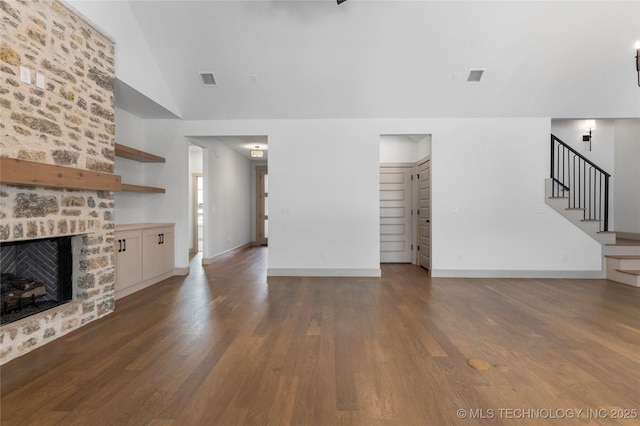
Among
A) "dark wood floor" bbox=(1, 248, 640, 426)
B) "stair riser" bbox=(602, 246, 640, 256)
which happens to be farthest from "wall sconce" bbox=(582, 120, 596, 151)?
"dark wood floor" bbox=(1, 248, 640, 426)

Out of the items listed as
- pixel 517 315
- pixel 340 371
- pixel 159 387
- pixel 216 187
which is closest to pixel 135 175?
pixel 216 187

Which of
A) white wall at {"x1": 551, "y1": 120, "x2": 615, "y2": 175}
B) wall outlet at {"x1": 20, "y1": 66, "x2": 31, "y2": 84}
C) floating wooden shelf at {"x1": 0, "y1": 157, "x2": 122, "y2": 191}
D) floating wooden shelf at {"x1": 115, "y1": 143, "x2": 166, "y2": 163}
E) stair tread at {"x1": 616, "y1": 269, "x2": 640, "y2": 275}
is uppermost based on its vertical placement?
white wall at {"x1": 551, "y1": 120, "x2": 615, "y2": 175}

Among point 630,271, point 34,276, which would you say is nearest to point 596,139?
point 630,271

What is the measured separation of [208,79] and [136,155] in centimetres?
168

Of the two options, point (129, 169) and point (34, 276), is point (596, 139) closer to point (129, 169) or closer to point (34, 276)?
point (129, 169)

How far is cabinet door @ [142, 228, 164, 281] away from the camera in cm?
473

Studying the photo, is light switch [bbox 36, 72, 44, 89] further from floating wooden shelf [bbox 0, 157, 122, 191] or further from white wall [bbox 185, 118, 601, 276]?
white wall [bbox 185, 118, 601, 276]

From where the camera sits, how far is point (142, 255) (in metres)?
4.68

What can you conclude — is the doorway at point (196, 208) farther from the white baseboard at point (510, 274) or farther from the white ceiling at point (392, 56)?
the white baseboard at point (510, 274)

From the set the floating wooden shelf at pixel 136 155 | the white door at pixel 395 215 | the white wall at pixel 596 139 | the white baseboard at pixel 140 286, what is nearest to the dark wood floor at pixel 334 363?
the white baseboard at pixel 140 286

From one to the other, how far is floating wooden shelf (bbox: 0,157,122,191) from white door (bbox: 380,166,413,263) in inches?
208

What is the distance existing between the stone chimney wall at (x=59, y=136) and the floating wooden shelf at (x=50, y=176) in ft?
0.37

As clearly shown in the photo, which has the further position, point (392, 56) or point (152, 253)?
point (152, 253)

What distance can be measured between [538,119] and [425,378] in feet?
17.8
